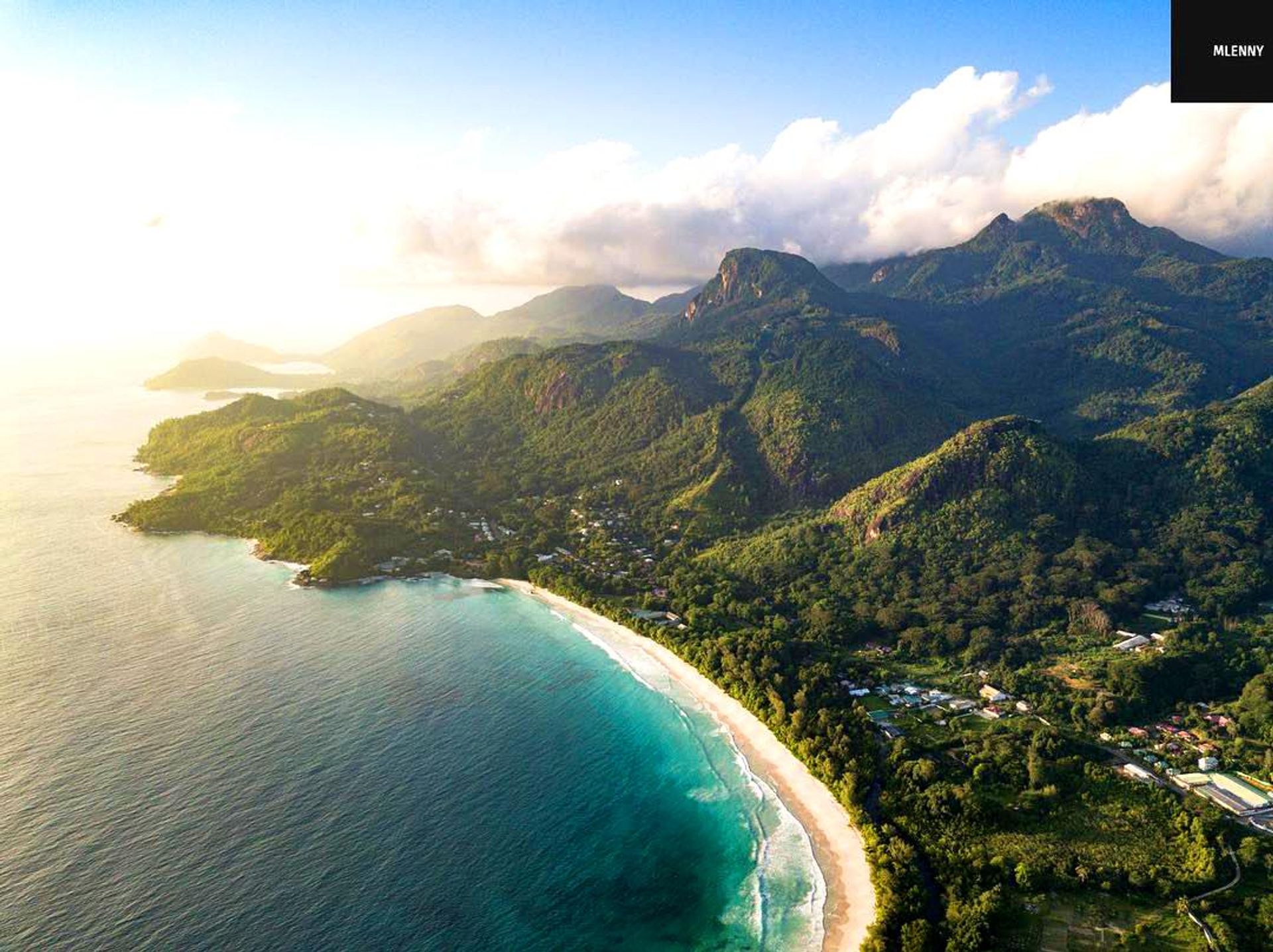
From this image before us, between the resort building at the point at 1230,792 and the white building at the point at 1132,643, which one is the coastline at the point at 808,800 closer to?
the resort building at the point at 1230,792

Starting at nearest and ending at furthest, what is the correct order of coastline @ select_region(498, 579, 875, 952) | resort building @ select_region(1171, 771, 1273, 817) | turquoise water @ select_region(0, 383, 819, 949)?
1. turquoise water @ select_region(0, 383, 819, 949)
2. coastline @ select_region(498, 579, 875, 952)
3. resort building @ select_region(1171, 771, 1273, 817)

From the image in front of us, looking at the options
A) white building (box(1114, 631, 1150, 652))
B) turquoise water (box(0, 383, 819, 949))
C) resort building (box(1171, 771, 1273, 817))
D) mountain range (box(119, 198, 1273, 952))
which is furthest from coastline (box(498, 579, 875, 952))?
white building (box(1114, 631, 1150, 652))

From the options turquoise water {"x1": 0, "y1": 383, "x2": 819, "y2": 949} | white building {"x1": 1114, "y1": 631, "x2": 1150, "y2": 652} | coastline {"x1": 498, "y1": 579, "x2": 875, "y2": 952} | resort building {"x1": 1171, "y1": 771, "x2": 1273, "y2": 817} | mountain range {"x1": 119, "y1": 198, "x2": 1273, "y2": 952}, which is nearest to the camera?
turquoise water {"x1": 0, "y1": 383, "x2": 819, "y2": 949}

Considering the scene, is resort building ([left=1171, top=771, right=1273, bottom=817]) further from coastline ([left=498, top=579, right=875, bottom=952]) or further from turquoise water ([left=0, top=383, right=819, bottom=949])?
turquoise water ([left=0, top=383, right=819, bottom=949])

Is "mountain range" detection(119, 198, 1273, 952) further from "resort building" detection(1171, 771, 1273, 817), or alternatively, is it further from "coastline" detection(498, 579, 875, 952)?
"resort building" detection(1171, 771, 1273, 817)

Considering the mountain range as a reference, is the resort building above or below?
below

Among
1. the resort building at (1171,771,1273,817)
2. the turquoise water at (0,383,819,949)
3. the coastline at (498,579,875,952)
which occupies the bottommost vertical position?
the resort building at (1171,771,1273,817)

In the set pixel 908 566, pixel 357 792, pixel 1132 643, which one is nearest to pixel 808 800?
pixel 357 792

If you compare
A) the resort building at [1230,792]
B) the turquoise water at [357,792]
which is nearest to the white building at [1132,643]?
the resort building at [1230,792]

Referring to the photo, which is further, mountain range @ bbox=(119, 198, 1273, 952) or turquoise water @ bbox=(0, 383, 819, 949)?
mountain range @ bbox=(119, 198, 1273, 952)
